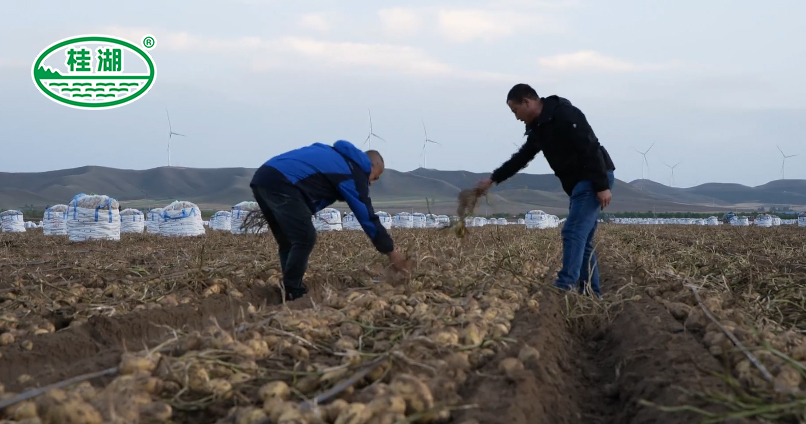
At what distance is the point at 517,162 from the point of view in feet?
17.8

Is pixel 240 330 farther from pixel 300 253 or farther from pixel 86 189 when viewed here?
pixel 86 189

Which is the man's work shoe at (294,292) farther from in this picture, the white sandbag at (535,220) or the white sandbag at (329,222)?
the white sandbag at (535,220)

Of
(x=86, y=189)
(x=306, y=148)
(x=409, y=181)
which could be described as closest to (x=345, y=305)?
(x=306, y=148)

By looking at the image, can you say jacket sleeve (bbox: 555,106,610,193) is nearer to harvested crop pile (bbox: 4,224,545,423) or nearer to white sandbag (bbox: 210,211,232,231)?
harvested crop pile (bbox: 4,224,545,423)

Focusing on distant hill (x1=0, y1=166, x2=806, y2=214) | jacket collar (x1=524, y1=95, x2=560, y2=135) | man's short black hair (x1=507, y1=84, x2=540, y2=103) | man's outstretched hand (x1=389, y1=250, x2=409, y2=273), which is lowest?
man's outstretched hand (x1=389, y1=250, x2=409, y2=273)

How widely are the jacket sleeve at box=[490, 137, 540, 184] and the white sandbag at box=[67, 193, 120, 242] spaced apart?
10812 mm

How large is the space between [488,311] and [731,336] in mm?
1263

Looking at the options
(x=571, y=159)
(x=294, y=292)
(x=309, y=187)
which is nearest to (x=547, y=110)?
(x=571, y=159)

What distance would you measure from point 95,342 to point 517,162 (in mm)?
3402

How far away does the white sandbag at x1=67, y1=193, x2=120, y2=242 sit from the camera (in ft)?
44.9

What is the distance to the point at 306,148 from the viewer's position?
16.8ft

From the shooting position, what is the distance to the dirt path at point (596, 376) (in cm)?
237

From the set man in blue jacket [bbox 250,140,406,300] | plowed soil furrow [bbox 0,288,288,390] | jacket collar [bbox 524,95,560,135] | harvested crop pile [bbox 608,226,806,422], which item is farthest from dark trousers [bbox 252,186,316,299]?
harvested crop pile [bbox 608,226,806,422]

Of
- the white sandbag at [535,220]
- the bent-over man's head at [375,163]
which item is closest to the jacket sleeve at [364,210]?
the bent-over man's head at [375,163]
